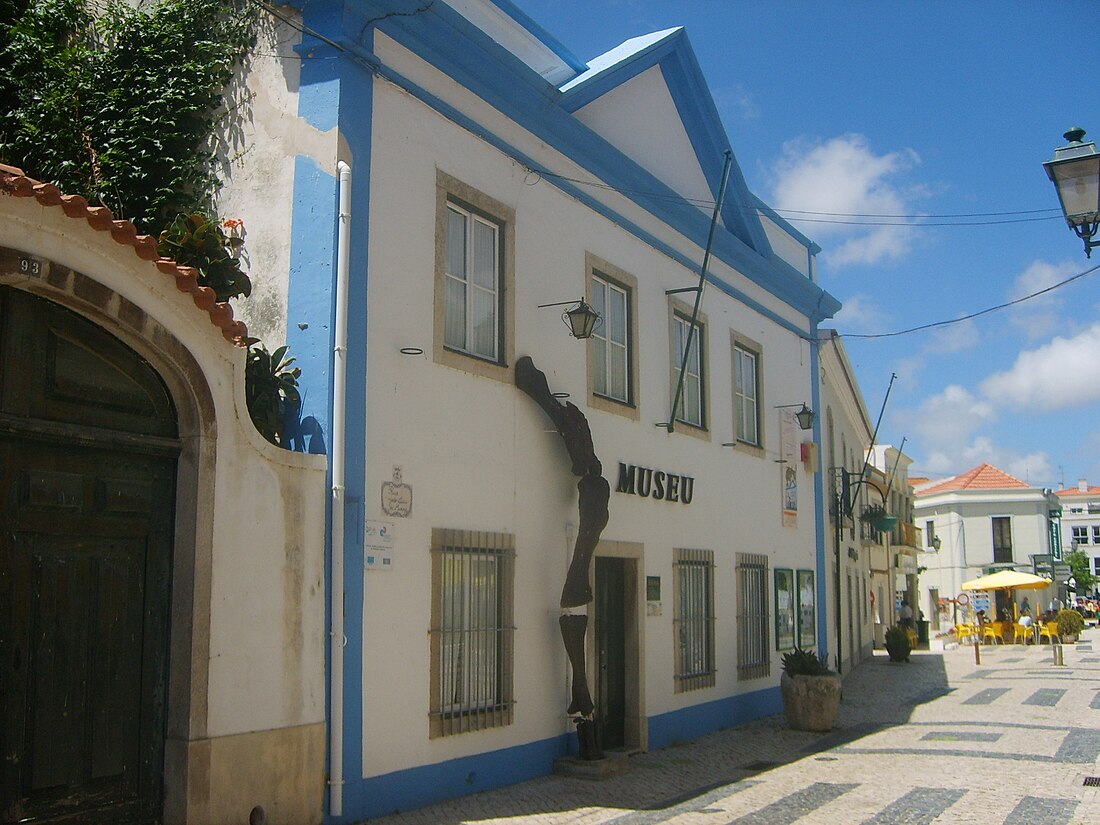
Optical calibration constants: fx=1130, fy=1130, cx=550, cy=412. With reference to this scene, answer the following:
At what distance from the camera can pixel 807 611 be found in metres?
16.9

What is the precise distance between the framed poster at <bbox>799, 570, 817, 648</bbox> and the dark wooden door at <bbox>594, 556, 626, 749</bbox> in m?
5.57

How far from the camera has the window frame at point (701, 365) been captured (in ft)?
42.8

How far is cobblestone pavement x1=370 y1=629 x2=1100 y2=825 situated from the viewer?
828cm

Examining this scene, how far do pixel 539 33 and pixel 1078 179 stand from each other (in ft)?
18.8

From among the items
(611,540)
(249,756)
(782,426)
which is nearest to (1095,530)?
(782,426)

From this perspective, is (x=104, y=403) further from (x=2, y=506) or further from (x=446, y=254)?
(x=446, y=254)

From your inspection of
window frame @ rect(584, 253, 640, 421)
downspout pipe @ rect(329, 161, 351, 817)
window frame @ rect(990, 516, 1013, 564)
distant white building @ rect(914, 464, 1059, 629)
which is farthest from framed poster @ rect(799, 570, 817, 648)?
window frame @ rect(990, 516, 1013, 564)

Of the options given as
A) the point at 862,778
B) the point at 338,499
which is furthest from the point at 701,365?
the point at 338,499

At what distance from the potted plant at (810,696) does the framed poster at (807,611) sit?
9.96ft

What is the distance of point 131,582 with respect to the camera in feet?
21.6

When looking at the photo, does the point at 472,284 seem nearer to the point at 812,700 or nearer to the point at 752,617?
the point at 812,700

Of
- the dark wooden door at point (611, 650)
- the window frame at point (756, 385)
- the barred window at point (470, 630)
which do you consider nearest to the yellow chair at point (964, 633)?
the window frame at point (756, 385)

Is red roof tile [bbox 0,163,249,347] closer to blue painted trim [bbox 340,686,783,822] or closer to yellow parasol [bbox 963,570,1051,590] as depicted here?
blue painted trim [bbox 340,686,783,822]

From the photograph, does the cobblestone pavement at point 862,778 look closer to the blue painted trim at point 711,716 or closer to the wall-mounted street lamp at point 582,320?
the blue painted trim at point 711,716
